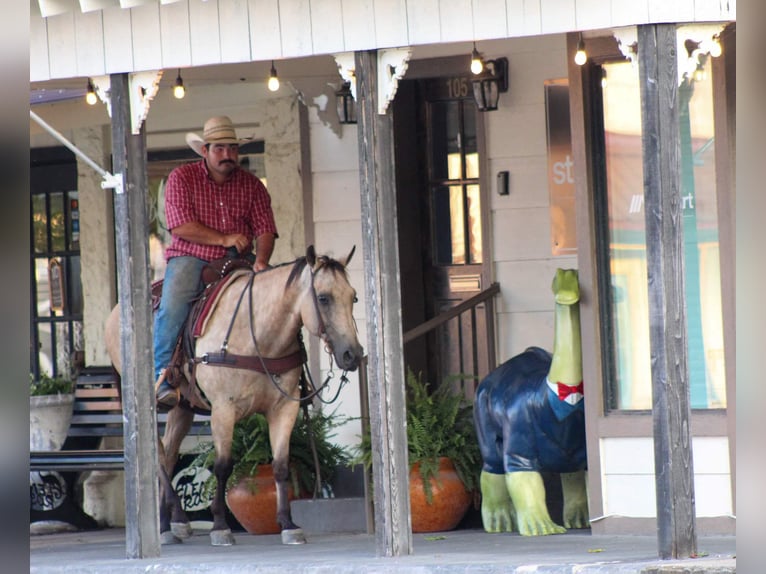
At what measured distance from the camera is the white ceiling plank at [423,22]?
7.42 meters

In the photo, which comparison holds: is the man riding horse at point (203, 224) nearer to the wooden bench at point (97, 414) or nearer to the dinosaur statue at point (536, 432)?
the wooden bench at point (97, 414)

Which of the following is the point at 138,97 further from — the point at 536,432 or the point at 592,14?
the point at 536,432

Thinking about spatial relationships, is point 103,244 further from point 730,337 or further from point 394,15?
point 730,337

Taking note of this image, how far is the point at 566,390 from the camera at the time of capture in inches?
346

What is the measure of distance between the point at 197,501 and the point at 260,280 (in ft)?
8.60

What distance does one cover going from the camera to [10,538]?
2.32m

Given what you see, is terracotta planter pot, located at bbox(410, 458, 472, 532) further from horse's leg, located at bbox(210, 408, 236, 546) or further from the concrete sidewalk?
horse's leg, located at bbox(210, 408, 236, 546)

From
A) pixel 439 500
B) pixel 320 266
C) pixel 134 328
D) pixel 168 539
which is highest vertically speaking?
pixel 320 266

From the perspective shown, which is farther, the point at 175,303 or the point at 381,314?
the point at 175,303

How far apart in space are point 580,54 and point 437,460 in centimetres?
298

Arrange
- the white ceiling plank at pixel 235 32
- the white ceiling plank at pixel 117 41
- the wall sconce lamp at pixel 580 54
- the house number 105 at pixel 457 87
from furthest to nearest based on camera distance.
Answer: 1. the house number 105 at pixel 457 87
2. the wall sconce lamp at pixel 580 54
3. the white ceiling plank at pixel 117 41
4. the white ceiling plank at pixel 235 32

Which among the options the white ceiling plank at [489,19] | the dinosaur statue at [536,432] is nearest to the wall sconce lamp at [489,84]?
the dinosaur statue at [536,432]

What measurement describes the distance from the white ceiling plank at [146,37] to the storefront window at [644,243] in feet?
9.55

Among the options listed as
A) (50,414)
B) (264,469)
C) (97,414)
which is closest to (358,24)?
(264,469)
